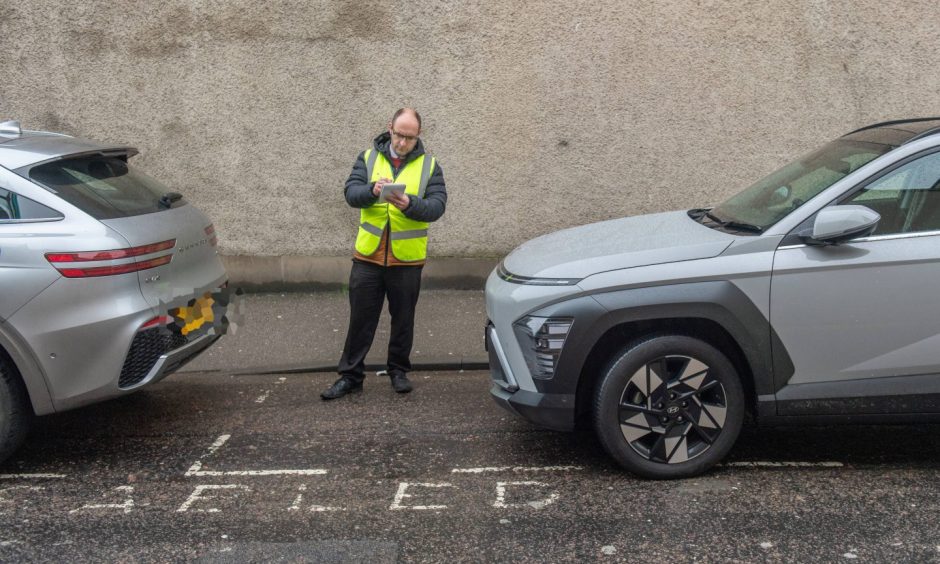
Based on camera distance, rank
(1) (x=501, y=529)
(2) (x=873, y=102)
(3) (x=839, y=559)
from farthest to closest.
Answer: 1. (2) (x=873, y=102)
2. (1) (x=501, y=529)
3. (3) (x=839, y=559)

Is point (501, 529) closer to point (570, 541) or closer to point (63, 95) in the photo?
point (570, 541)

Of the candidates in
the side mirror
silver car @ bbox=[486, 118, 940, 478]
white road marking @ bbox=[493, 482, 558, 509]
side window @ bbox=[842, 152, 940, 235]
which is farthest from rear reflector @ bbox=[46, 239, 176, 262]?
side window @ bbox=[842, 152, 940, 235]

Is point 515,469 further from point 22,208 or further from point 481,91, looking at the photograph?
point 481,91

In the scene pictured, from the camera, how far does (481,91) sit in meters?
7.98

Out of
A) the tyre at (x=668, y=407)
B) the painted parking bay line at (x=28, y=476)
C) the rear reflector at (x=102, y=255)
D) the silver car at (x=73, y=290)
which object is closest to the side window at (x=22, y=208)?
the silver car at (x=73, y=290)

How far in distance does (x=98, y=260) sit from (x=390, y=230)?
5.70 ft

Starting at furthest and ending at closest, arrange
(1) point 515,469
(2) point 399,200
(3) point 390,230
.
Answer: (3) point 390,230 → (2) point 399,200 → (1) point 515,469

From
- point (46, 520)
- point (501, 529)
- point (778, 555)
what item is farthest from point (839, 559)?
point (46, 520)

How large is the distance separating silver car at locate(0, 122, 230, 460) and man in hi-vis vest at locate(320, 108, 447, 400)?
1.18 m

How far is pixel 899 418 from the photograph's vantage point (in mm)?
4172

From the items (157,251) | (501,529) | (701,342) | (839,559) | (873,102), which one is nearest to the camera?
(839,559)

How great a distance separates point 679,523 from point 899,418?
1215 millimetres

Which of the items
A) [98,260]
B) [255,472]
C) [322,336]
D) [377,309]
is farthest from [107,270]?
[322,336]

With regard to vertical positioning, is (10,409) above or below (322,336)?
above
